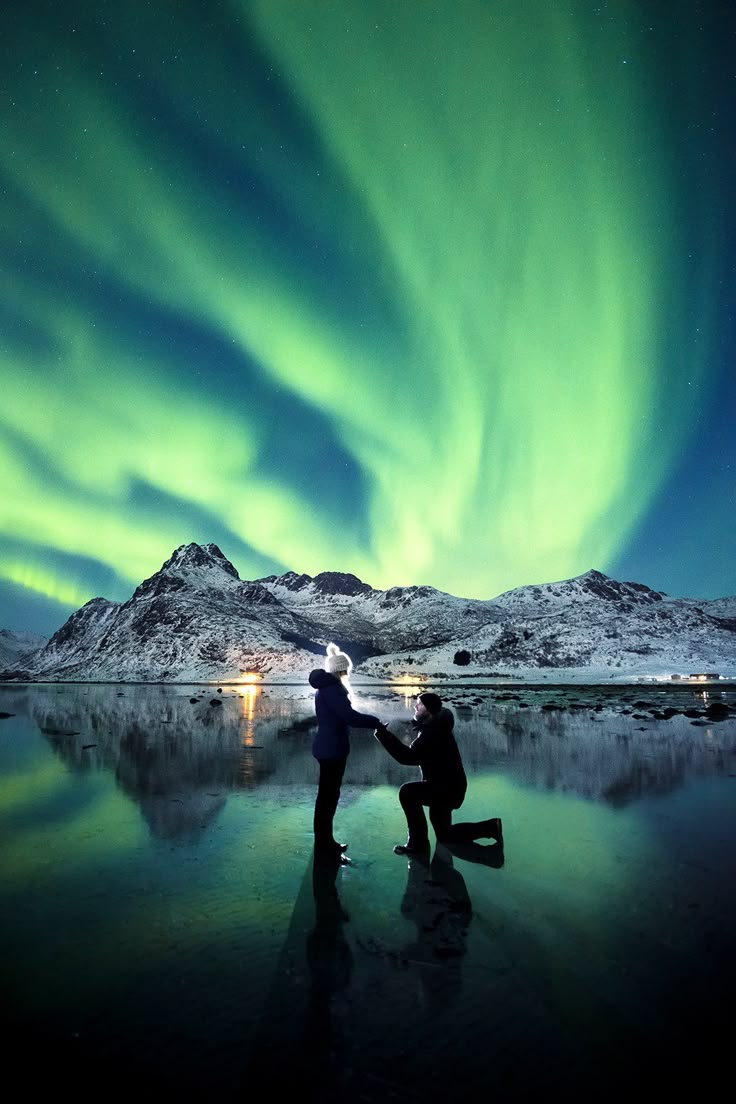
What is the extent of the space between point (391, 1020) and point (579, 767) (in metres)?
13.6

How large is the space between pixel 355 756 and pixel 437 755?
10961 mm

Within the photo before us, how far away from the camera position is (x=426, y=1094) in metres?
3.56

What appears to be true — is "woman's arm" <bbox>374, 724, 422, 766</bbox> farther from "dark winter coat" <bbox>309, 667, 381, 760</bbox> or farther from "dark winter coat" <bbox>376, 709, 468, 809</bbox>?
"dark winter coat" <bbox>309, 667, 381, 760</bbox>

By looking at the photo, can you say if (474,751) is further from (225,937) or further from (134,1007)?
(134,1007)

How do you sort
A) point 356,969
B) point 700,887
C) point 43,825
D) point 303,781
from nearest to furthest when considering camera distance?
point 356,969
point 700,887
point 43,825
point 303,781

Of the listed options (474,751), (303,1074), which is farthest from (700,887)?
(474,751)

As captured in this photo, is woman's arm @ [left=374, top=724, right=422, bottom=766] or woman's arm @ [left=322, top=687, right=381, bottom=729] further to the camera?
woman's arm @ [left=374, top=724, right=422, bottom=766]

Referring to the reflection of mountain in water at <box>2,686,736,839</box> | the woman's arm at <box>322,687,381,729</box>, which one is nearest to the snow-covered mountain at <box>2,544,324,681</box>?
the reflection of mountain in water at <box>2,686,736,839</box>

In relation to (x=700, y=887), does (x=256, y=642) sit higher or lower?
higher

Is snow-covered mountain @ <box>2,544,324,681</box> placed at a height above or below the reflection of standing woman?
above

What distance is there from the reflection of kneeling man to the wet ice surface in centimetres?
42

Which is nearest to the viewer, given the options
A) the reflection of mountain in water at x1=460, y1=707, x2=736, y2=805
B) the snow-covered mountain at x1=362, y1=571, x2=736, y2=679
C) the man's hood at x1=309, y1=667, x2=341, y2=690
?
the man's hood at x1=309, y1=667, x2=341, y2=690

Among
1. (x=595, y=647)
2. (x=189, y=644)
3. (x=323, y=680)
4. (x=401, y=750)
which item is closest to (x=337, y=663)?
(x=323, y=680)

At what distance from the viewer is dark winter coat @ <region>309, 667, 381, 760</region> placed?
28.2 feet
